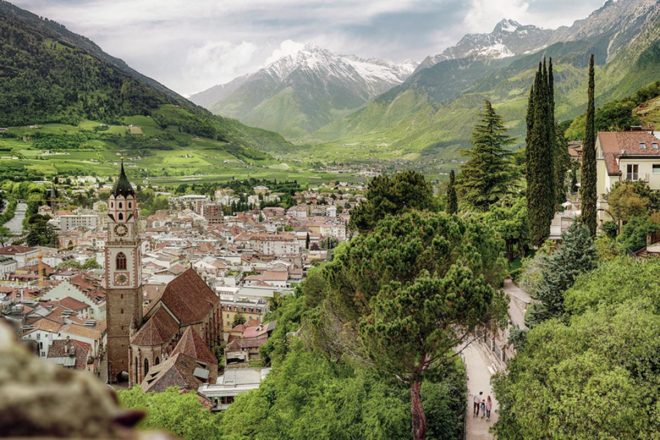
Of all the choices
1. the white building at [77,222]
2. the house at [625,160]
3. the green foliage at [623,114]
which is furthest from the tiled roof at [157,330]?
the white building at [77,222]

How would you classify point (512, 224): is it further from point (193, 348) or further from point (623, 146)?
point (193, 348)

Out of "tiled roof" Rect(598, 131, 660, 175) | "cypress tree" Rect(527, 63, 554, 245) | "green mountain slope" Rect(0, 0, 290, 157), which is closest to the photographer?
"tiled roof" Rect(598, 131, 660, 175)

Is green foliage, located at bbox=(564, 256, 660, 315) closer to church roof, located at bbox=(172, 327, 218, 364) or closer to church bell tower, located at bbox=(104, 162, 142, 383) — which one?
church roof, located at bbox=(172, 327, 218, 364)

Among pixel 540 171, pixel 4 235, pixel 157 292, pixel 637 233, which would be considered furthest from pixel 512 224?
pixel 4 235

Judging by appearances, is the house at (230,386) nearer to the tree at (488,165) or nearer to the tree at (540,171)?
the tree at (540,171)

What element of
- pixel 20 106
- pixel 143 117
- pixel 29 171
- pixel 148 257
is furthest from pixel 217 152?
pixel 148 257

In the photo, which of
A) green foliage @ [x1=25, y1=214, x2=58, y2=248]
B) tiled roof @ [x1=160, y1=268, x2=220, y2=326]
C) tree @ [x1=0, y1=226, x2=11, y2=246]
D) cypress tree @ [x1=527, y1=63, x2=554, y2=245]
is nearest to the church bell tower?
tiled roof @ [x1=160, y1=268, x2=220, y2=326]
